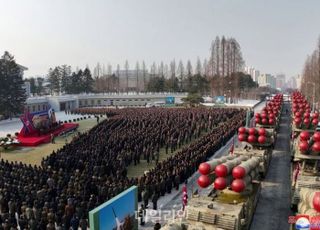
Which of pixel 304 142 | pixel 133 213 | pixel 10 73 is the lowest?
pixel 133 213

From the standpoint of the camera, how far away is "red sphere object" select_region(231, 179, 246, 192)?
11.5 m

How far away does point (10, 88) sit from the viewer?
45.1 m

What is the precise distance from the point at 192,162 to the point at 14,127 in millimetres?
27100

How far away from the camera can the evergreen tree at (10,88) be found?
44594 mm

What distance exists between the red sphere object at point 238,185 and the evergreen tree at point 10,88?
129 ft

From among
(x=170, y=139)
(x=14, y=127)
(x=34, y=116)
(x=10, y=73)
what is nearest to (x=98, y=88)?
(x=10, y=73)

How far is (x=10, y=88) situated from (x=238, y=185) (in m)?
40.2

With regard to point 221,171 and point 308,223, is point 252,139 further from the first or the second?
point 308,223

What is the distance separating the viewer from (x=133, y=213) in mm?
11586

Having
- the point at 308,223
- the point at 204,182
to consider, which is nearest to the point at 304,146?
the point at 204,182

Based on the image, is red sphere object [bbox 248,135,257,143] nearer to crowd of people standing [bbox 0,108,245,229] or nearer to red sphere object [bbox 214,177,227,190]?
crowd of people standing [bbox 0,108,245,229]

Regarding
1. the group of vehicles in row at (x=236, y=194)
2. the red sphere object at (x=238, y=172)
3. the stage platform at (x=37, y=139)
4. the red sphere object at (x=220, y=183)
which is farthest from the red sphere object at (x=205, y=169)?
the stage platform at (x=37, y=139)

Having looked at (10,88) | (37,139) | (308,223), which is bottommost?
(37,139)

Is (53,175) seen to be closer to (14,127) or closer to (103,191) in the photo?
(103,191)
